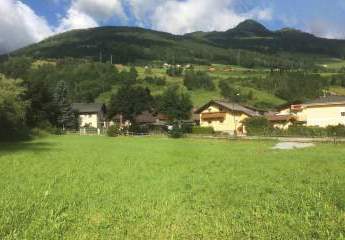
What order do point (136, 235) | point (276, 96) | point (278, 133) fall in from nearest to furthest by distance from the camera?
point (136, 235) → point (278, 133) → point (276, 96)

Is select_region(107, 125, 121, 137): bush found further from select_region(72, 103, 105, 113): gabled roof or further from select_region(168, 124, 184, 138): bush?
select_region(72, 103, 105, 113): gabled roof

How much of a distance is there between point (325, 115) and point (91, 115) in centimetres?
6660

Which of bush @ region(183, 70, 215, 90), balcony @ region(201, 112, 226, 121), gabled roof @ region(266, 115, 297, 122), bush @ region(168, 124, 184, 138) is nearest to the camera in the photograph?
bush @ region(168, 124, 184, 138)

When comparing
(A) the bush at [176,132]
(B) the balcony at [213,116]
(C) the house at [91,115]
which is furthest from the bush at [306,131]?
(C) the house at [91,115]

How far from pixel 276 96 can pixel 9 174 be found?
15080 cm

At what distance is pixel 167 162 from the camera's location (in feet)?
100

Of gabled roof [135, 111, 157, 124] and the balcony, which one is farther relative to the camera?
gabled roof [135, 111, 157, 124]

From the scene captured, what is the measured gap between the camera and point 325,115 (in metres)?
90.0

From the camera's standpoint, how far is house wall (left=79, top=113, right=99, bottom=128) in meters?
132

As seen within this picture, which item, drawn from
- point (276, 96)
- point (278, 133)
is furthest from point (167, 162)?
point (276, 96)

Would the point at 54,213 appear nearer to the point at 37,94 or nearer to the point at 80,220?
the point at 80,220

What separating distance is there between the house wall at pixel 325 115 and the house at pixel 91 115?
6011cm

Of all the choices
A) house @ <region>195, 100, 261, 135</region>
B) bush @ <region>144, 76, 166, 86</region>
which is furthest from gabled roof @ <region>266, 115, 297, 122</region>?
bush @ <region>144, 76, 166, 86</region>

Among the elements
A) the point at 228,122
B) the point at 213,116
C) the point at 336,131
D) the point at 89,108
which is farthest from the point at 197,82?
the point at 336,131
